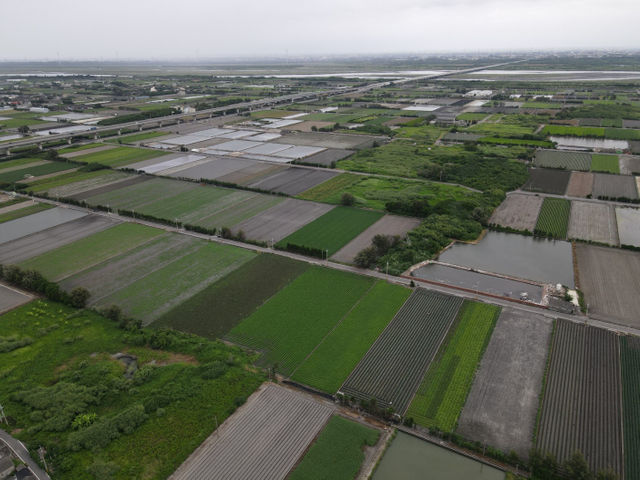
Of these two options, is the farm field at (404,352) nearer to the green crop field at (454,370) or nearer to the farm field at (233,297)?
the green crop field at (454,370)

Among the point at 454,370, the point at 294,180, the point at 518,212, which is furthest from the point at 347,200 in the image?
the point at 454,370

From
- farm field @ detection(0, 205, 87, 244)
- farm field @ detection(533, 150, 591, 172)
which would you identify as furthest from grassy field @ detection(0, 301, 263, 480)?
farm field @ detection(533, 150, 591, 172)

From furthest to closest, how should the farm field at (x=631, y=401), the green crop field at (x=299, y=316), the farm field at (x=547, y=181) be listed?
the farm field at (x=547, y=181), the green crop field at (x=299, y=316), the farm field at (x=631, y=401)

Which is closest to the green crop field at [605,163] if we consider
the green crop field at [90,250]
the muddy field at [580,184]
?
the muddy field at [580,184]

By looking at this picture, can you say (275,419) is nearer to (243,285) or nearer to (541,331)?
(243,285)

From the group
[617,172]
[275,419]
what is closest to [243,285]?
[275,419]

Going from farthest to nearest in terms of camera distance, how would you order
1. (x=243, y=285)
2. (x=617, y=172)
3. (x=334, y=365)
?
1. (x=617, y=172)
2. (x=243, y=285)
3. (x=334, y=365)

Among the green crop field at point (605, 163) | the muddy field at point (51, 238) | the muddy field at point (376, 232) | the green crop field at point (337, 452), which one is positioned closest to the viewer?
the green crop field at point (337, 452)
